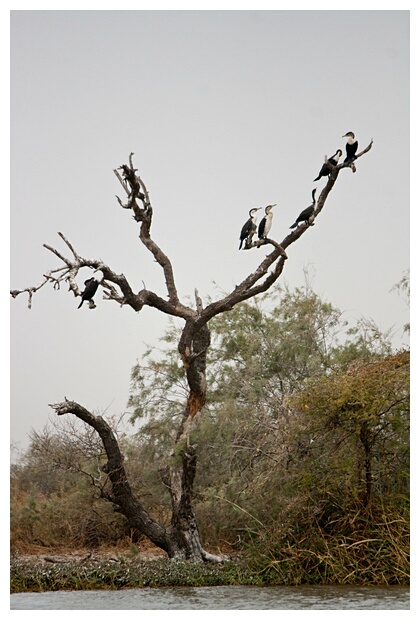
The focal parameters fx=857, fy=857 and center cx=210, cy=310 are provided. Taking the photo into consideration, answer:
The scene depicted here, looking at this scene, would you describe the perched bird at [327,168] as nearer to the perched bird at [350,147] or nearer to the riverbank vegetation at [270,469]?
the perched bird at [350,147]

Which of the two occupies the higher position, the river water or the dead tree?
the dead tree

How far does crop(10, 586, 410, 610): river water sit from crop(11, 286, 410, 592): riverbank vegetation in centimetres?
32

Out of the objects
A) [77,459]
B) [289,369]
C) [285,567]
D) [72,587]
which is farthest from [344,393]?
[77,459]

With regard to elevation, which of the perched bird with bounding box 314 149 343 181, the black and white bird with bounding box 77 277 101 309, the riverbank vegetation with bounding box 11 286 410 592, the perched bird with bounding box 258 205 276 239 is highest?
the perched bird with bounding box 314 149 343 181

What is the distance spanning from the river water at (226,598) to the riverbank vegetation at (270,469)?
0.32 metres

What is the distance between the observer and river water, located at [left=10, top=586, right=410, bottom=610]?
7.04 meters

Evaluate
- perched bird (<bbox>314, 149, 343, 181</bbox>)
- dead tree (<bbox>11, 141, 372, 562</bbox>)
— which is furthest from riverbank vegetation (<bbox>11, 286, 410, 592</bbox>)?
perched bird (<bbox>314, 149, 343, 181</bbox>)

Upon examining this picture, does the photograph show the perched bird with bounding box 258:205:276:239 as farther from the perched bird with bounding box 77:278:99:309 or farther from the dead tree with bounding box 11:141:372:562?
the perched bird with bounding box 77:278:99:309

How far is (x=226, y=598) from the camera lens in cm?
752

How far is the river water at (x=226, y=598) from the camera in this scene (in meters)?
7.04

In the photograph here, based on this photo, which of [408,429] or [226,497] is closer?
[408,429]

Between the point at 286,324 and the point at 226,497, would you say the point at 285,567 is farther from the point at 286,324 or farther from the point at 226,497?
the point at 286,324
